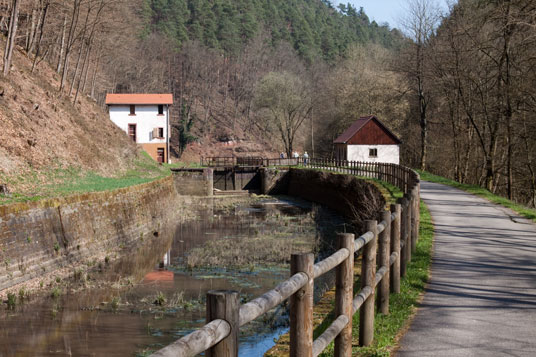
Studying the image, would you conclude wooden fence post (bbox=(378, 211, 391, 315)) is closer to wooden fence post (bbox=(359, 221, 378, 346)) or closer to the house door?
wooden fence post (bbox=(359, 221, 378, 346))

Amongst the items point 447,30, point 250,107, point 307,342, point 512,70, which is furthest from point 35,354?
point 250,107

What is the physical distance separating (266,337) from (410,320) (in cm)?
445

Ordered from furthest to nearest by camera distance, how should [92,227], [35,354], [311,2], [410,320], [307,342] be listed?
[311,2]
[92,227]
[35,354]
[410,320]
[307,342]

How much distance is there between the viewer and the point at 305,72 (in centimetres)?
10819

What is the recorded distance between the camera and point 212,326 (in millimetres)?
2773

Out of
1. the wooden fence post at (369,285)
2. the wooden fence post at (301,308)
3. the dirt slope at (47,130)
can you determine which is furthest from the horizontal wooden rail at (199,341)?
the dirt slope at (47,130)

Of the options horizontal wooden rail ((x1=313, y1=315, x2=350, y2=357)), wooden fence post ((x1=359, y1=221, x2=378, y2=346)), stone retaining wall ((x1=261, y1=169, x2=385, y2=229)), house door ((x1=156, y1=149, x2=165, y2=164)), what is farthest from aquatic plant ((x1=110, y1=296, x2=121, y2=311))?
house door ((x1=156, y1=149, x2=165, y2=164))

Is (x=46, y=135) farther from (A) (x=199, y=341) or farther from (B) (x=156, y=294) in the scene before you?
(A) (x=199, y=341)

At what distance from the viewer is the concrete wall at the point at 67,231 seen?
15.0m

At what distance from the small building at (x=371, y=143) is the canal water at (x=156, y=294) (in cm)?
2311

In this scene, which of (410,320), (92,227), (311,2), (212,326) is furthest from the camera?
(311,2)

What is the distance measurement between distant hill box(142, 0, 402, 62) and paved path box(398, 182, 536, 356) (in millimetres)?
88966

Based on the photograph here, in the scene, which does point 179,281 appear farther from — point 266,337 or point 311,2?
point 311,2

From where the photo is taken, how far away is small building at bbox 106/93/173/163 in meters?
60.2
